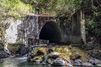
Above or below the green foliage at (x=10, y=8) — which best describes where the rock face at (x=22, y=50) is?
below

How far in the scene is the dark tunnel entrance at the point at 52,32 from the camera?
87.5 feet

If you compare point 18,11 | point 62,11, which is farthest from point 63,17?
point 18,11

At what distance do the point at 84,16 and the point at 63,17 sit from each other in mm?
2932

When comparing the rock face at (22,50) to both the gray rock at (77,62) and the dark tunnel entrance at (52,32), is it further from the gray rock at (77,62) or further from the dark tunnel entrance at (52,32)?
the gray rock at (77,62)

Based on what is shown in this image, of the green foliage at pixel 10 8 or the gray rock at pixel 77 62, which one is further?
the gray rock at pixel 77 62

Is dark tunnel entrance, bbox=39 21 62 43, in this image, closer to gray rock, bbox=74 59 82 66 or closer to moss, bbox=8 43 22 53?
moss, bbox=8 43 22 53

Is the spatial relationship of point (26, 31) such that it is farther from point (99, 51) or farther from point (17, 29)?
point (99, 51)

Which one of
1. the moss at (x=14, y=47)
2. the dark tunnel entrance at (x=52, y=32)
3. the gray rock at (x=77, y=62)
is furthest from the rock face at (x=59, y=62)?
the dark tunnel entrance at (x=52, y=32)

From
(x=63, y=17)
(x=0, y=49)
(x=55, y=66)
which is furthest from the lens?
(x=63, y=17)

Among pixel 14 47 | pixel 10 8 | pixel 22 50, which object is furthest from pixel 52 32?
pixel 10 8

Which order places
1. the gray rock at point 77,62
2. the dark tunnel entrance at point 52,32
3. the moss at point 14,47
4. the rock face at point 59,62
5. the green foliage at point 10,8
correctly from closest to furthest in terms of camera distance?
the green foliage at point 10,8
the rock face at point 59,62
the gray rock at point 77,62
the moss at point 14,47
the dark tunnel entrance at point 52,32

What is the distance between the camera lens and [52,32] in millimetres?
29203

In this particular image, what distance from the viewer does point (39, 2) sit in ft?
94.1

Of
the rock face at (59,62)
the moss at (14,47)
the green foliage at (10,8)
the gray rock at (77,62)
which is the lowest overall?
the gray rock at (77,62)
